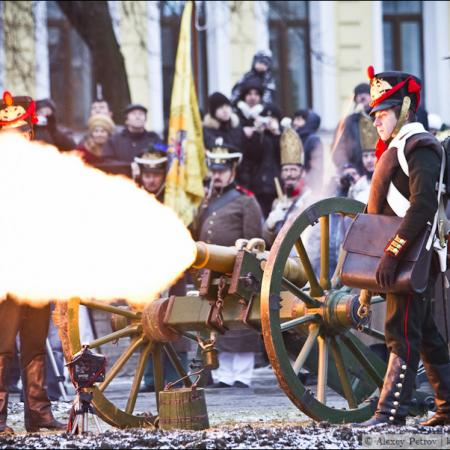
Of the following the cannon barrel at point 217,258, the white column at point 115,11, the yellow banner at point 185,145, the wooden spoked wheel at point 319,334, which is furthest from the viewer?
the white column at point 115,11

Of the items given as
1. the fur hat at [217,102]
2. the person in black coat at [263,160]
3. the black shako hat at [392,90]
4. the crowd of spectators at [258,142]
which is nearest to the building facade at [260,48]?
the crowd of spectators at [258,142]

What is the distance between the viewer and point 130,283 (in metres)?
9.87

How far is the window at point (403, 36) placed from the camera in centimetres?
2333

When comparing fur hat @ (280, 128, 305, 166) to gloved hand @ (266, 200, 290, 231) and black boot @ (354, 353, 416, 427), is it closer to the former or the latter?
gloved hand @ (266, 200, 290, 231)

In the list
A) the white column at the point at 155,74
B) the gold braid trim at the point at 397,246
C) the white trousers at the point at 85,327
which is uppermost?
the white column at the point at 155,74

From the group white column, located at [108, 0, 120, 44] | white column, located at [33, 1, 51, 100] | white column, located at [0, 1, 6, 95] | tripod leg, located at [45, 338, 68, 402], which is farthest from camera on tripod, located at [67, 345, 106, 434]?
white column, located at [33, 1, 51, 100]

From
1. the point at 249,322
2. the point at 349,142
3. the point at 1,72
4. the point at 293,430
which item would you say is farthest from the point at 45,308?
the point at 1,72

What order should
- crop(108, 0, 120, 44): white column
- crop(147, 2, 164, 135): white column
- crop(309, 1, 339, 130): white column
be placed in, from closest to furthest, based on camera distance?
crop(108, 0, 120, 44): white column < crop(147, 2, 164, 135): white column < crop(309, 1, 339, 130): white column

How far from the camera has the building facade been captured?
2172cm

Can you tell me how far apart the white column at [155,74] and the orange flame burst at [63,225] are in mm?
12140

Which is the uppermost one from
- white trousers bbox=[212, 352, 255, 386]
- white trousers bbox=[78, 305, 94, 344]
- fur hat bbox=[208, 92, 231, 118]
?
fur hat bbox=[208, 92, 231, 118]

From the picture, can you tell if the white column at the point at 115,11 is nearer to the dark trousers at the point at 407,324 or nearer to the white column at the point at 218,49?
the white column at the point at 218,49

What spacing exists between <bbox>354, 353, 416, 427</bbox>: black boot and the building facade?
519 inches

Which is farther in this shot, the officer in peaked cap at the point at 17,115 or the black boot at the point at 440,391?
the officer in peaked cap at the point at 17,115
